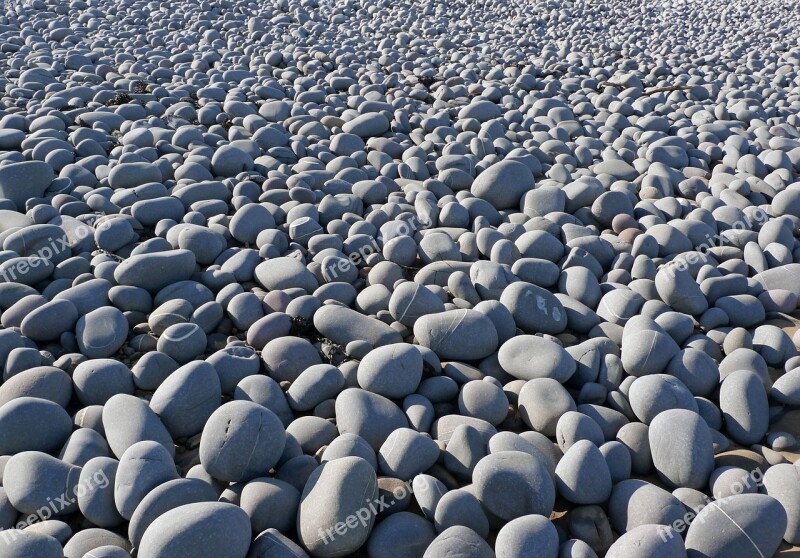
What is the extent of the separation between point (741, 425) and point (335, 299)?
52.7 inches

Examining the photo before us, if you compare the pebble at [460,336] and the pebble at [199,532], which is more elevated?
the pebble at [199,532]

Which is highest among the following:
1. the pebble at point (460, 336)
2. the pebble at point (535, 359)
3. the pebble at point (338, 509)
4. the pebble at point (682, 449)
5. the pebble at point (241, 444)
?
the pebble at point (241, 444)

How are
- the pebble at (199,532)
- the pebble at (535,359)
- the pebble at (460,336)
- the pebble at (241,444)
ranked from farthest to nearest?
the pebble at (460,336)
the pebble at (535,359)
the pebble at (241,444)
the pebble at (199,532)

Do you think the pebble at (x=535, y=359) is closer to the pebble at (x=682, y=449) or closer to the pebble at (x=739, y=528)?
the pebble at (x=682, y=449)

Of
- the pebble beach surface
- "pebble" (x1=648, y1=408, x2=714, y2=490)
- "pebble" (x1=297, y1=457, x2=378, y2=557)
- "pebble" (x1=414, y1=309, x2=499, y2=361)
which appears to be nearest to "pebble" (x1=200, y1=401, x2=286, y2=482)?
the pebble beach surface

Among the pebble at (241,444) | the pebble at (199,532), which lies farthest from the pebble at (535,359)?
the pebble at (199,532)

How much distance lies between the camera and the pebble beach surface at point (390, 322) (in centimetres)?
152

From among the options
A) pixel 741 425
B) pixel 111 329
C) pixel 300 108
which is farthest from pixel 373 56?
pixel 741 425

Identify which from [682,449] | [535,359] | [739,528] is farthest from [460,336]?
[739,528]

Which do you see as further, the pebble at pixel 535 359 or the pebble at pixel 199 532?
the pebble at pixel 535 359

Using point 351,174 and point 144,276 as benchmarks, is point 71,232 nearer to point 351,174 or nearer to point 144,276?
point 144,276

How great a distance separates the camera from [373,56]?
18.4 ft

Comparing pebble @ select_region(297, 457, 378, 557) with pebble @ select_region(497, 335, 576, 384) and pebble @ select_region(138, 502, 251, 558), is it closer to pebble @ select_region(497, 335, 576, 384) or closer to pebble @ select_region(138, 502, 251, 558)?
pebble @ select_region(138, 502, 251, 558)

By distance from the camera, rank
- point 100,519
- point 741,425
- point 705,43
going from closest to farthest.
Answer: point 100,519
point 741,425
point 705,43
